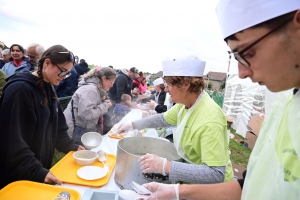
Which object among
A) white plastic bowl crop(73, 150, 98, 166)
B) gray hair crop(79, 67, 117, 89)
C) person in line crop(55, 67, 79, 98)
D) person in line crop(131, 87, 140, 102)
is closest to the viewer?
white plastic bowl crop(73, 150, 98, 166)

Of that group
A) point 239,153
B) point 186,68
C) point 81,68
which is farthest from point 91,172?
point 239,153

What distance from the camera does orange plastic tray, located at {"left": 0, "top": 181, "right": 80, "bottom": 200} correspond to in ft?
3.46

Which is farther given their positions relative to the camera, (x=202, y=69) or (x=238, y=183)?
(x=202, y=69)

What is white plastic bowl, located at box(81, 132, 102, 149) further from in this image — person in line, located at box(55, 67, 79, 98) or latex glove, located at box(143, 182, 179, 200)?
person in line, located at box(55, 67, 79, 98)

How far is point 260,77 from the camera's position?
2.02ft

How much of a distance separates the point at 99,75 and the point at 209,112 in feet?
6.75

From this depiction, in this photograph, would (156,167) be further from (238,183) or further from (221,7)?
(221,7)

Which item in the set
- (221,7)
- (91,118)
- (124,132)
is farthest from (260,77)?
(91,118)

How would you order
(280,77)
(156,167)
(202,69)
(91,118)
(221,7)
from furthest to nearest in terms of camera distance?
(91,118) → (202,69) → (156,167) → (221,7) → (280,77)

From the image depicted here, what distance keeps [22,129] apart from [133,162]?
0.86 m

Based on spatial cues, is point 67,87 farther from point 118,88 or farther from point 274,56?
point 274,56

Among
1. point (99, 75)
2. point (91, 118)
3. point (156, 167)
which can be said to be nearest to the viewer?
point (156, 167)

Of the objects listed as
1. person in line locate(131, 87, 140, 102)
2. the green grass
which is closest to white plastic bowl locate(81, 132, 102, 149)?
the green grass

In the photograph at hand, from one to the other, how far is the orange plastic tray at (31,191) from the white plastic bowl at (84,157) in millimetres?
346
